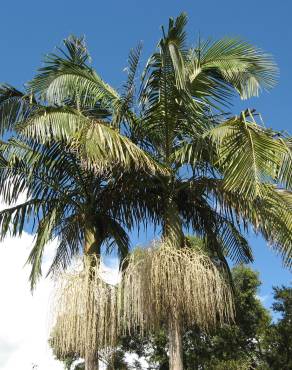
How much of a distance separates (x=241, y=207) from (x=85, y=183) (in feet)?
9.22

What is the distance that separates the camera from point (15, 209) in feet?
35.0

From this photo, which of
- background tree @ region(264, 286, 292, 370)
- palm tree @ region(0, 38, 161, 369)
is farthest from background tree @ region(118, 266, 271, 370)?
palm tree @ region(0, 38, 161, 369)

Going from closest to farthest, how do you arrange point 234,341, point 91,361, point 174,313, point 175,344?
point 174,313, point 175,344, point 91,361, point 234,341

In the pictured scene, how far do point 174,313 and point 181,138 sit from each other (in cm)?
329

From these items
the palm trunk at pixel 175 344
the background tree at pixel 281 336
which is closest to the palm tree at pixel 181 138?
the palm trunk at pixel 175 344

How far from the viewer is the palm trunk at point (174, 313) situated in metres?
8.91

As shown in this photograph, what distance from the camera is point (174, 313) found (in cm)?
880

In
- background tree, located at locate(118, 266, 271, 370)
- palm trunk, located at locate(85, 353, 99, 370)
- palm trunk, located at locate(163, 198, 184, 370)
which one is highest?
background tree, located at locate(118, 266, 271, 370)

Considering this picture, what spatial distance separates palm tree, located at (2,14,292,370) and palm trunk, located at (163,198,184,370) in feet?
0.05

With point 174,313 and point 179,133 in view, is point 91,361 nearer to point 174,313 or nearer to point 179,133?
point 174,313

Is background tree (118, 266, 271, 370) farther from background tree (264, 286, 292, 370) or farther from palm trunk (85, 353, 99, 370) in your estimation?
palm trunk (85, 353, 99, 370)

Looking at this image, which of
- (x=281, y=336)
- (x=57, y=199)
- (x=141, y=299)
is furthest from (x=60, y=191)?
(x=281, y=336)

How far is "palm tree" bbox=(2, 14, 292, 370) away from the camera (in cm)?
838

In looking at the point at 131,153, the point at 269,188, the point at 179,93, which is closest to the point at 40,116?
the point at 131,153
